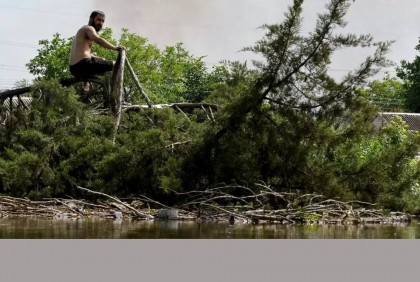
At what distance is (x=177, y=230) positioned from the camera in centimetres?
1005

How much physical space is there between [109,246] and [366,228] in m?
4.60

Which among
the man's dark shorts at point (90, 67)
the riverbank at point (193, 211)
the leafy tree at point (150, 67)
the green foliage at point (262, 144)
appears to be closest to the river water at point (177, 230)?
the riverbank at point (193, 211)

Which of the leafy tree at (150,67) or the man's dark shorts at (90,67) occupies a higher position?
the leafy tree at (150,67)

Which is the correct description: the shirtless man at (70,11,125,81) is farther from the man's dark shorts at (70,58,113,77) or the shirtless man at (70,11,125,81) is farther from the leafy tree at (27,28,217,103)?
the leafy tree at (27,28,217,103)

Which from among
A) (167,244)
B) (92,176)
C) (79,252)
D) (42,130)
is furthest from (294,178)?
(79,252)

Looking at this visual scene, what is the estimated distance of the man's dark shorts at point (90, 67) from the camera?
14281 millimetres

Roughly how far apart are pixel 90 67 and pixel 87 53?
0.76ft

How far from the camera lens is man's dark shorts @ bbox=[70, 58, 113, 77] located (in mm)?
14281

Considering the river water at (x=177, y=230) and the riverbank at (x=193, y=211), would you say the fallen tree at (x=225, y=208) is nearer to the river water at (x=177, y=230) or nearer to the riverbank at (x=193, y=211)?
the riverbank at (x=193, y=211)

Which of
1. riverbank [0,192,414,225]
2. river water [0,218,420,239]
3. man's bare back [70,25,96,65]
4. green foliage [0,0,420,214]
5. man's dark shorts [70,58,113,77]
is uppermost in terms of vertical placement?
man's bare back [70,25,96,65]

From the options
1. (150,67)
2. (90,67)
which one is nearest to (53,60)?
(150,67)

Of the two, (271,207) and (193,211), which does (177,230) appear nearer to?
(193,211)

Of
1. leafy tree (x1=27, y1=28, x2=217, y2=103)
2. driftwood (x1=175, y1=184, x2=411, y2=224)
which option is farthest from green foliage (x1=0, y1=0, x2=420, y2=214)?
leafy tree (x1=27, y1=28, x2=217, y2=103)

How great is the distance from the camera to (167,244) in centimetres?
806
